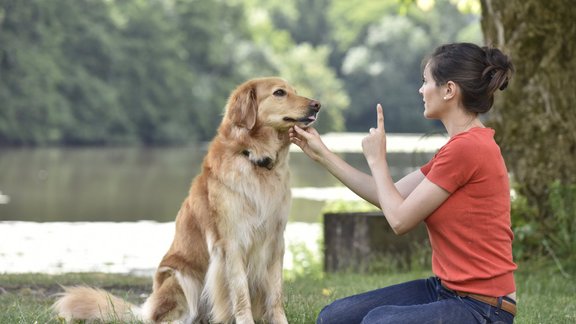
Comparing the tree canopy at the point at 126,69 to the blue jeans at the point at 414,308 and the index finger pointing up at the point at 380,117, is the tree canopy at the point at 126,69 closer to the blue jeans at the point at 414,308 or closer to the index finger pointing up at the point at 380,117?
the blue jeans at the point at 414,308

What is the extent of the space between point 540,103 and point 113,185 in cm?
2206

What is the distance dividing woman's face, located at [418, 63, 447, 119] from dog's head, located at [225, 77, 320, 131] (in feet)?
3.98

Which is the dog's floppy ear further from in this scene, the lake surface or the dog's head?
the lake surface

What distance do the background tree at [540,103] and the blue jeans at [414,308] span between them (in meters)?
4.43

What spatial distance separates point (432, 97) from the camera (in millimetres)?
4039

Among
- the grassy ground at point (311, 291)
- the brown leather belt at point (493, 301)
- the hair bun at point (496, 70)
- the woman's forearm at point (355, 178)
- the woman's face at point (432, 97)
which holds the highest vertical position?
the hair bun at point (496, 70)

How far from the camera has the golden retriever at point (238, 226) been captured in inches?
206

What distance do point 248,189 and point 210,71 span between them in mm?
61531

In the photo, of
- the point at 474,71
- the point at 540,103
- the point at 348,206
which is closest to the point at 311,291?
the point at 540,103

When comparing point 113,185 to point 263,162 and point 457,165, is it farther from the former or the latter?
point 457,165

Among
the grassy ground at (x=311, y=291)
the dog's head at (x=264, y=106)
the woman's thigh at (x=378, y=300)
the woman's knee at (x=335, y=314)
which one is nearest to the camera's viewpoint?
the woman's thigh at (x=378, y=300)

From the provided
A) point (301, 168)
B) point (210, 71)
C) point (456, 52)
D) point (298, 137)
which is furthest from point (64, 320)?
point (210, 71)

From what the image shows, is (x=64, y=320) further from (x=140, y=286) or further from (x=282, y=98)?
(x=140, y=286)

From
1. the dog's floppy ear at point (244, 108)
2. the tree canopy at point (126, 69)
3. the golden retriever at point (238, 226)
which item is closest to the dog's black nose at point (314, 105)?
the golden retriever at point (238, 226)
